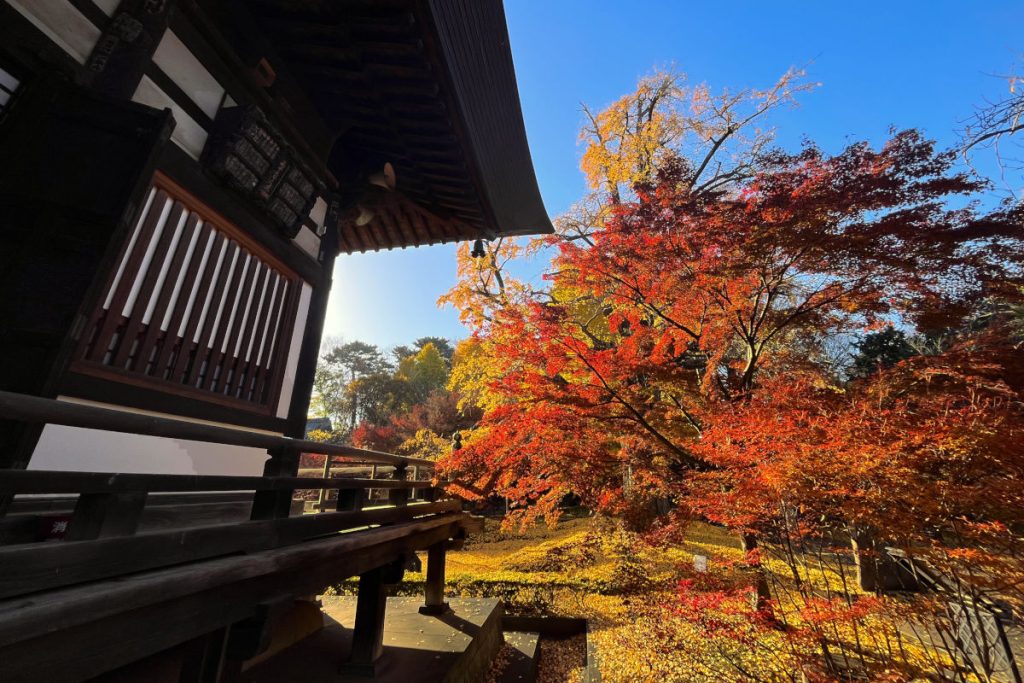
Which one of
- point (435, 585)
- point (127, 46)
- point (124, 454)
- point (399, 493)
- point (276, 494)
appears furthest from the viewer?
point (435, 585)

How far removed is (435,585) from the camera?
22.0 feet

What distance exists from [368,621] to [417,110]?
17.4 feet

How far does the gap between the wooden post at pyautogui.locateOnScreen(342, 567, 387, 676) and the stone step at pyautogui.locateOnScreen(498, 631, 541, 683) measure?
2874 millimetres

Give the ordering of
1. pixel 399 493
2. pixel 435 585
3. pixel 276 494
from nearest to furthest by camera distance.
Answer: pixel 276 494
pixel 399 493
pixel 435 585

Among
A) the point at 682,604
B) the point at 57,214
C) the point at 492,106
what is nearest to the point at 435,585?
the point at 682,604

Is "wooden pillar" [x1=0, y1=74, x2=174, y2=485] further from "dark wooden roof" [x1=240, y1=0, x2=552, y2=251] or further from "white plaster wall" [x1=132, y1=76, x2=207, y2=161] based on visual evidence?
"dark wooden roof" [x1=240, y1=0, x2=552, y2=251]

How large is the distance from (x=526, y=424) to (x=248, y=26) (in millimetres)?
6280

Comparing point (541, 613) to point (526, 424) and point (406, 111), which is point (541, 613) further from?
point (406, 111)

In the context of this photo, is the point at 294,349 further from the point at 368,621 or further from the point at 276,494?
the point at 368,621

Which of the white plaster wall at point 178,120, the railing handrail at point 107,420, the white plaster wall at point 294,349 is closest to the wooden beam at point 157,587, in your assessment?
the railing handrail at point 107,420

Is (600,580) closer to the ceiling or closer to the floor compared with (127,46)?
closer to the floor

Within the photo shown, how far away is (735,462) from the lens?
615 centimetres

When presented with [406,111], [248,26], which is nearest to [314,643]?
[406,111]

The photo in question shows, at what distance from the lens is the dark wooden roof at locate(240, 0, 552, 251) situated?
11.5ft
